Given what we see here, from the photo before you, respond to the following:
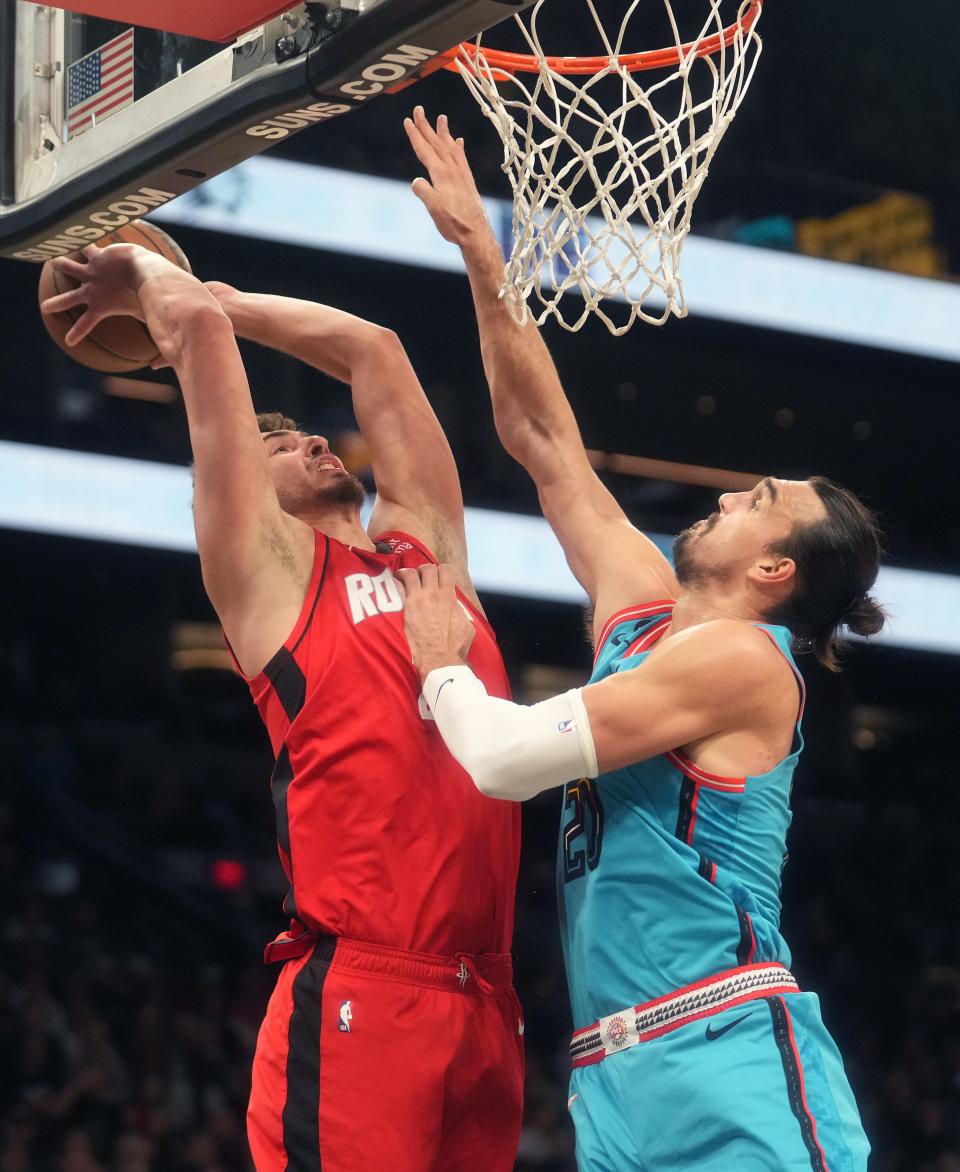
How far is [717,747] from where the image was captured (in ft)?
10.1

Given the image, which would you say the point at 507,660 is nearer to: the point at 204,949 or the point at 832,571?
the point at 204,949

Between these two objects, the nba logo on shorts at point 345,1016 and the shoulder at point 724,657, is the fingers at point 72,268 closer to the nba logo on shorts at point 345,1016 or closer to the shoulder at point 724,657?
the shoulder at point 724,657

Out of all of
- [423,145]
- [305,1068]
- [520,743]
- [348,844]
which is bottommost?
[305,1068]

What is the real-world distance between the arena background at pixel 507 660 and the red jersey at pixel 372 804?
15.7 feet

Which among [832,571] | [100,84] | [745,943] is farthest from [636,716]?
[100,84]

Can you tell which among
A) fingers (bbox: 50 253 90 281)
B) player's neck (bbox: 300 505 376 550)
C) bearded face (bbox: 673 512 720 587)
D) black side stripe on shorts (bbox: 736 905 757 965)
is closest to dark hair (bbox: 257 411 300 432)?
player's neck (bbox: 300 505 376 550)

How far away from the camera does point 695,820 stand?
3080 millimetres

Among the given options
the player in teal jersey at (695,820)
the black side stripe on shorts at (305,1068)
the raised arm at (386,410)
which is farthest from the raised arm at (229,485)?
the black side stripe on shorts at (305,1068)

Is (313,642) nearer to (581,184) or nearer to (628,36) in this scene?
(581,184)

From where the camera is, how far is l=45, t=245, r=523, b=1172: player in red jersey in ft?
10.0

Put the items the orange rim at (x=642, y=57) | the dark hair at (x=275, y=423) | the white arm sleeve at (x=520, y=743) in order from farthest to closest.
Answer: the dark hair at (x=275, y=423), the orange rim at (x=642, y=57), the white arm sleeve at (x=520, y=743)

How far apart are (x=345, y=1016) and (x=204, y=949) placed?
22.5 feet

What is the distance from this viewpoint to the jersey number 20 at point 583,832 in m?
3.17

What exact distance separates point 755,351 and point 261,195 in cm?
414
